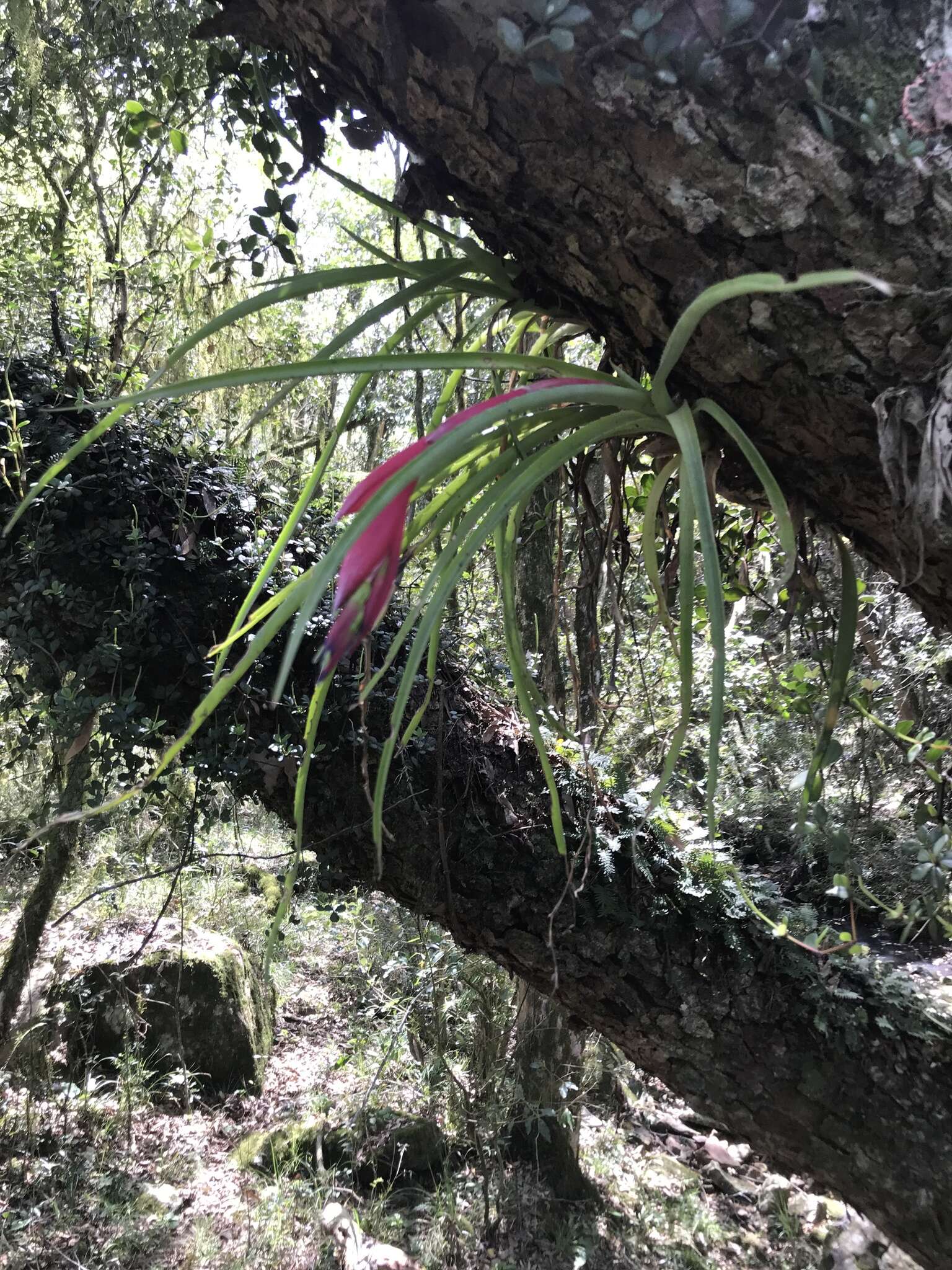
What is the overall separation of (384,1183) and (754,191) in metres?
3.03

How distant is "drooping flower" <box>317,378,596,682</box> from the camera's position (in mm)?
514

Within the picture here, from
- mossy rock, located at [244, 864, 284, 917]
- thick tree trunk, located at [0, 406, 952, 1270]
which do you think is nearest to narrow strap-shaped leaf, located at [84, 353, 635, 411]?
thick tree trunk, located at [0, 406, 952, 1270]

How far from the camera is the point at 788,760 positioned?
133 inches

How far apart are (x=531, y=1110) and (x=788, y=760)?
1.81 meters

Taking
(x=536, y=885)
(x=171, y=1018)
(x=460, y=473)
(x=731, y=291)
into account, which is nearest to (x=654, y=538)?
(x=460, y=473)

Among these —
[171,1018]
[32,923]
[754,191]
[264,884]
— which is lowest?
[171,1018]

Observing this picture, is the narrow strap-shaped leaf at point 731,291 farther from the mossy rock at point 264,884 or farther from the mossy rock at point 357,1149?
the mossy rock at point 264,884

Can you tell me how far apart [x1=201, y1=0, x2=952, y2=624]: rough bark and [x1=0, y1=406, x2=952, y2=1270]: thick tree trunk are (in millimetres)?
784

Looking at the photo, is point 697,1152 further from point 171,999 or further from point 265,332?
point 265,332

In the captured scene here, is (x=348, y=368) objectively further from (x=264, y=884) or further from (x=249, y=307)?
(x=264, y=884)

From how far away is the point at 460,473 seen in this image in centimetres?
88

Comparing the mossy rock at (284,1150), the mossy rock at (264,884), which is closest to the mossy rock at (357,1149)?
the mossy rock at (284,1150)

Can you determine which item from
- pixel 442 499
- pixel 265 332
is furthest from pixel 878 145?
pixel 265 332

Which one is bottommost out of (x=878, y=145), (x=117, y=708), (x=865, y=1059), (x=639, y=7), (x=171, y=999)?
(x=171, y=999)
